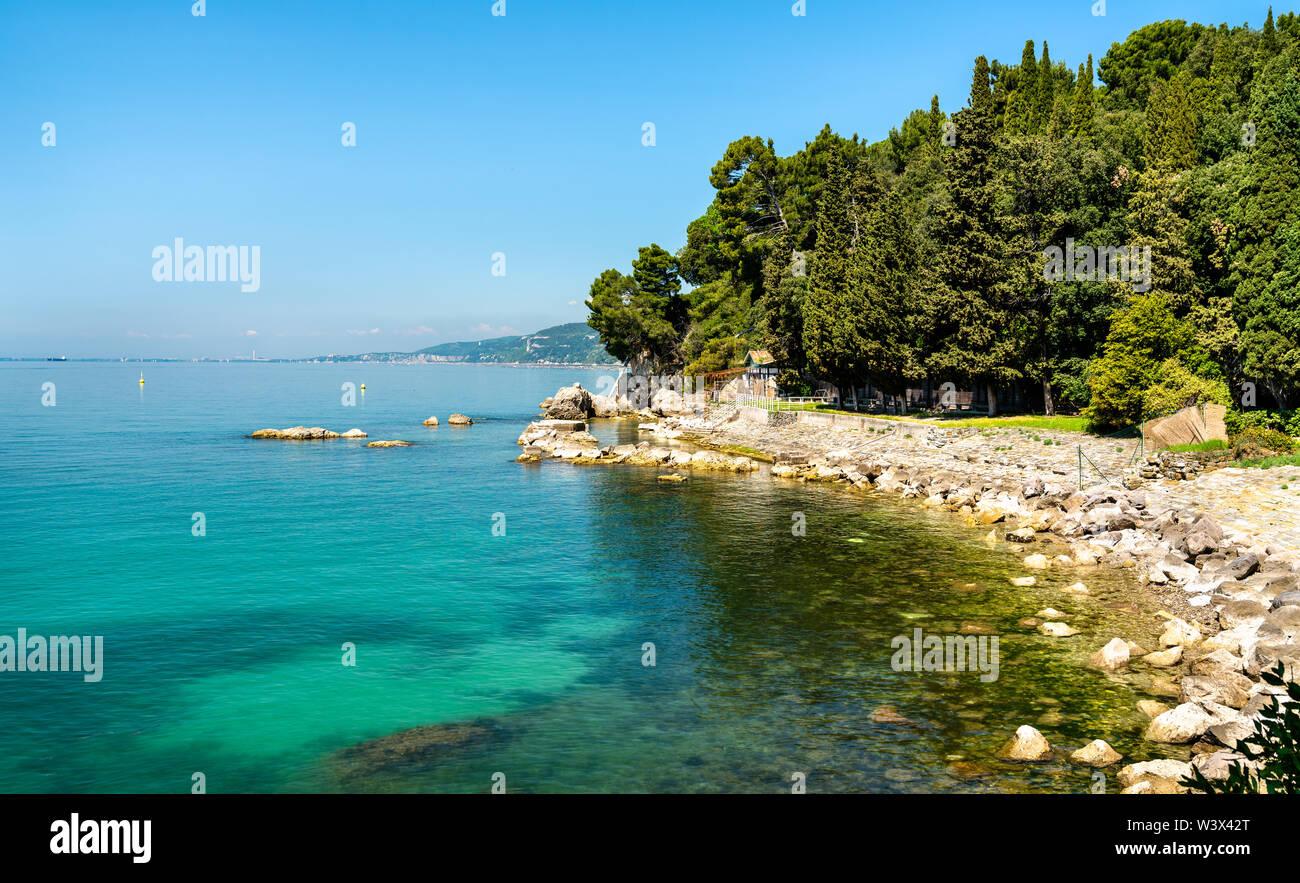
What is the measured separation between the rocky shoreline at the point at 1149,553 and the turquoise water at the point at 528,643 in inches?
38.8

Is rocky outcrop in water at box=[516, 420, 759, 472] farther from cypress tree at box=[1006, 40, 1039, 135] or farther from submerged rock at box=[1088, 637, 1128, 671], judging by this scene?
cypress tree at box=[1006, 40, 1039, 135]

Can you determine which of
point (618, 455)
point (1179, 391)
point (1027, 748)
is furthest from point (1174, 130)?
point (1027, 748)

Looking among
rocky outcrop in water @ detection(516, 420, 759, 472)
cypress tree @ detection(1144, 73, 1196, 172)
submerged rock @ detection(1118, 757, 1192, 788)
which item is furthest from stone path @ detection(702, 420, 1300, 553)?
cypress tree @ detection(1144, 73, 1196, 172)

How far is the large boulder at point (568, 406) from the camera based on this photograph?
9600 cm

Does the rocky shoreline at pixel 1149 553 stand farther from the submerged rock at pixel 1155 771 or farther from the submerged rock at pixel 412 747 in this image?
the submerged rock at pixel 412 747

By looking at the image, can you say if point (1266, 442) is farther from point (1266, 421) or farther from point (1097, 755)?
point (1097, 755)

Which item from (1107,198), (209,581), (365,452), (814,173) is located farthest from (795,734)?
(814,173)

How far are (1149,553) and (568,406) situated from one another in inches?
2970

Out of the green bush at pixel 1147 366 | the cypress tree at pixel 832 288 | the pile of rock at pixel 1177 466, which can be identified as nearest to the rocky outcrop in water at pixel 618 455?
the cypress tree at pixel 832 288

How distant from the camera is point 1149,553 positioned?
25.9 m

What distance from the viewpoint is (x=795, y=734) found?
622 inches

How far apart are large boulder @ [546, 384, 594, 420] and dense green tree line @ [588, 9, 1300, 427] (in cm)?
2298
